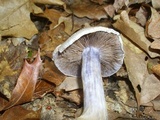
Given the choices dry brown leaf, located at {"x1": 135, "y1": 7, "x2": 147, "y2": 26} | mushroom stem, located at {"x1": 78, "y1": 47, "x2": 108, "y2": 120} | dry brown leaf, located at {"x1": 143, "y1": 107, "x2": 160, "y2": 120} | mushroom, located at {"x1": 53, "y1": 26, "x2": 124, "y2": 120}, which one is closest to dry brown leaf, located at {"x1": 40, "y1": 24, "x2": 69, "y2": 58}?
mushroom, located at {"x1": 53, "y1": 26, "x2": 124, "y2": 120}

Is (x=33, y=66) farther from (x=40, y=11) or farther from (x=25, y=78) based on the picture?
(x=40, y=11)

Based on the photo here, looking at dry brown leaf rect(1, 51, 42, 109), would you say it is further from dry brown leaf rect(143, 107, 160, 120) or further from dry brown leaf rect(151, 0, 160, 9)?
dry brown leaf rect(151, 0, 160, 9)

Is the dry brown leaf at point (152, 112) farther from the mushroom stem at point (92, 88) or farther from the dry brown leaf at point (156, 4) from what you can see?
the dry brown leaf at point (156, 4)

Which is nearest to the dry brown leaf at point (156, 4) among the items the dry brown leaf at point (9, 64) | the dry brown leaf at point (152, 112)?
the dry brown leaf at point (152, 112)

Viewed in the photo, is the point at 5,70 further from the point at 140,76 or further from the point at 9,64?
the point at 140,76

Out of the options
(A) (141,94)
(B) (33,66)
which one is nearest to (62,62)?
(B) (33,66)

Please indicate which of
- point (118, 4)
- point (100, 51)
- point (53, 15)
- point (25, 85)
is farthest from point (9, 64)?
point (118, 4)
